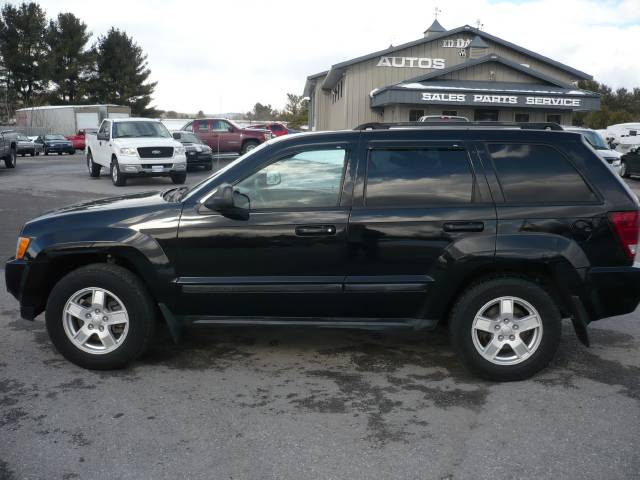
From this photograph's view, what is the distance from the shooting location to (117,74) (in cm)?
7338

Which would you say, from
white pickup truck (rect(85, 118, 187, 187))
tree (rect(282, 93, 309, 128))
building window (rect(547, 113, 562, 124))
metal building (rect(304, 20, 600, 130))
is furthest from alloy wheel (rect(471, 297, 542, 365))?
tree (rect(282, 93, 309, 128))

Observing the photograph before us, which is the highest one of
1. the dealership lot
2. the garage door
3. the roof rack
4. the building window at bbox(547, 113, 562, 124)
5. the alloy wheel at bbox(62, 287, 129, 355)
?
the garage door

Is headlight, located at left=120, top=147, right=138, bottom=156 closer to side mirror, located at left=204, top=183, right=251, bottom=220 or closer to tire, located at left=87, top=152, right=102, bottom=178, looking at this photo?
tire, located at left=87, top=152, right=102, bottom=178

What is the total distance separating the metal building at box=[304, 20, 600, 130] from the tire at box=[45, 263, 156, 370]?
78.5 feet

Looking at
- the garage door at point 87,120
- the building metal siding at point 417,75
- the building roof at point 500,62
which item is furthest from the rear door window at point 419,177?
the garage door at point 87,120

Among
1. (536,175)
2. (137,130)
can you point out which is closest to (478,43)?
(137,130)

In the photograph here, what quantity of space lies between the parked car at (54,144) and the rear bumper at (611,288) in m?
42.6

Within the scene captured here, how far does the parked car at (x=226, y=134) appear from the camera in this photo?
28.3m

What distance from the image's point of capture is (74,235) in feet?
15.3

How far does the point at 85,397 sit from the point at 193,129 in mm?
25665

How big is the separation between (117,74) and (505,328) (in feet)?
247

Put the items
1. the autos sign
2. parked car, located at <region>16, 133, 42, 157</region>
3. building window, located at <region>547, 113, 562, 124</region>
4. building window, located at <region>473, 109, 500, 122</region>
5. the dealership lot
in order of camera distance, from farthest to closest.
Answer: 1. parked car, located at <region>16, 133, 42, 157</region>
2. the autos sign
3. building window, located at <region>547, 113, 562, 124</region>
4. building window, located at <region>473, 109, 500, 122</region>
5. the dealership lot

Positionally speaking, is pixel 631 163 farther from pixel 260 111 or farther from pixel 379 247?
pixel 260 111

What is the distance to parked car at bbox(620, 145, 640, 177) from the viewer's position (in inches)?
923
